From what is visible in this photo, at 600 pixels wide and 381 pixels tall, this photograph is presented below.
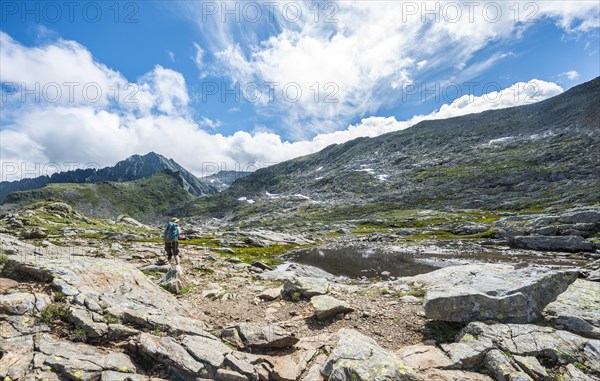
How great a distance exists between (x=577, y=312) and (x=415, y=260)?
3911 cm

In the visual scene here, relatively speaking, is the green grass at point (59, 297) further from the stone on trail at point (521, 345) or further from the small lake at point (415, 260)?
the small lake at point (415, 260)

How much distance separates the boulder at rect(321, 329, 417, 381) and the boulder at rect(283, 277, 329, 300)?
238 inches

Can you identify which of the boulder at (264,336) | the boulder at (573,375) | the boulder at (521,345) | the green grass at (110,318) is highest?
the green grass at (110,318)

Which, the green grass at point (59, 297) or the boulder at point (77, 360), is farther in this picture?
the green grass at point (59, 297)

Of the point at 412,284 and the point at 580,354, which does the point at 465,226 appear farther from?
the point at 580,354

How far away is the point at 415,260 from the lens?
169 feet

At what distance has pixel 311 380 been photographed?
10117mm

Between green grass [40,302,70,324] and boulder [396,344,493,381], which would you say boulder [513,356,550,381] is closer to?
boulder [396,344,493,381]

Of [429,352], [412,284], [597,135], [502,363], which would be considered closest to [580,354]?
[502,363]

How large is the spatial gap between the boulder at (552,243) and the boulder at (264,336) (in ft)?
220

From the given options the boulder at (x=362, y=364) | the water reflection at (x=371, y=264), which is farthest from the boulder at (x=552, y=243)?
the boulder at (x=362, y=364)

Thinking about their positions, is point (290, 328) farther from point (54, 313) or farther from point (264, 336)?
point (54, 313)

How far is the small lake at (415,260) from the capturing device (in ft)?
140

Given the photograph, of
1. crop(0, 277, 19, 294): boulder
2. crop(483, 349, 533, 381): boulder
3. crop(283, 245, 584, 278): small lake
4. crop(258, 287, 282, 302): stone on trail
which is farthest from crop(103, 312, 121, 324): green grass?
crop(283, 245, 584, 278): small lake
